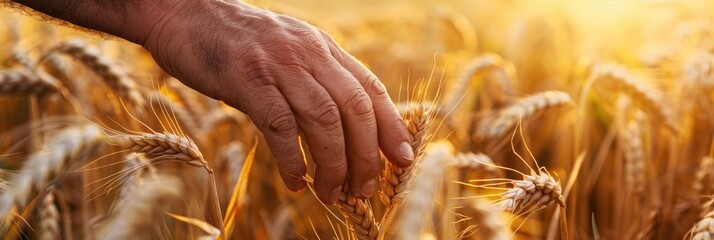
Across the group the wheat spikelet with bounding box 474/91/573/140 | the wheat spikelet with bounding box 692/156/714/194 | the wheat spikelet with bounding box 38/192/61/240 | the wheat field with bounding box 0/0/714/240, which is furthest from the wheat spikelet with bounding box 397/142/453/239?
the wheat spikelet with bounding box 692/156/714/194

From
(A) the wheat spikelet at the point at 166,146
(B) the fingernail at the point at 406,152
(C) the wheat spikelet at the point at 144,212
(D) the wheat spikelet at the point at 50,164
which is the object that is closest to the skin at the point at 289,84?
(B) the fingernail at the point at 406,152

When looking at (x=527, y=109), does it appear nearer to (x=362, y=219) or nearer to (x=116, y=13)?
(x=362, y=219)

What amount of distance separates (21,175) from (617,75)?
5.29 feet

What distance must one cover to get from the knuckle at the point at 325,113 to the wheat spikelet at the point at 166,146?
8.2 inches

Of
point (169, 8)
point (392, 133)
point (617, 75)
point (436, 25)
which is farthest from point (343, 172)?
point (436, 25)

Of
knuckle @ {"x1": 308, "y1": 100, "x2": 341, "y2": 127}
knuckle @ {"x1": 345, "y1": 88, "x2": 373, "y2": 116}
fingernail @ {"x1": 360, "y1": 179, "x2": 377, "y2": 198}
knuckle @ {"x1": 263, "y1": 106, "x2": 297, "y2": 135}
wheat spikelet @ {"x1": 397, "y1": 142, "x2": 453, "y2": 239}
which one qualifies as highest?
wheat spikelet @ {"x1": 397, "y1": 142, "x2": 453, "y2": 239}

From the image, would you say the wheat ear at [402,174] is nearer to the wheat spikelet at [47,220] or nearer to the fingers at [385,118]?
the fingers at [385,118]

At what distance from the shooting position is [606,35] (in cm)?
463

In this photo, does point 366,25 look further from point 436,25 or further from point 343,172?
point 343,172

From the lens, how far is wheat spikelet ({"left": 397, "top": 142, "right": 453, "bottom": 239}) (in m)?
0.83

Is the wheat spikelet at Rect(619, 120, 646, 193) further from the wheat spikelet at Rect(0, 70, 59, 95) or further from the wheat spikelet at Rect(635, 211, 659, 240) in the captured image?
the wheat spikelet at Rect(0, 70, 59, 95)

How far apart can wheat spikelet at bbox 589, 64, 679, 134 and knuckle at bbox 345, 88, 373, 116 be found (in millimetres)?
1013

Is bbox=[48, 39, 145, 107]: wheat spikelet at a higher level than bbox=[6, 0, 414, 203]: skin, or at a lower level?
lower

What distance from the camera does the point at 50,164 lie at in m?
1.16
